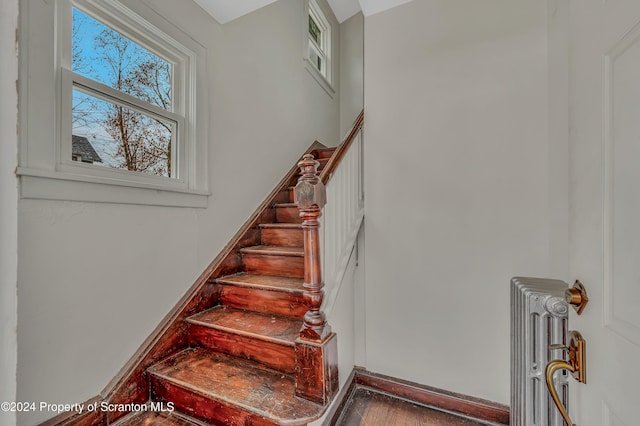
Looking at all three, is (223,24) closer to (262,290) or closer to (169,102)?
(169,102)

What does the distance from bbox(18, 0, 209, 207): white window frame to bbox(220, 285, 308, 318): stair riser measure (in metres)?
0.67

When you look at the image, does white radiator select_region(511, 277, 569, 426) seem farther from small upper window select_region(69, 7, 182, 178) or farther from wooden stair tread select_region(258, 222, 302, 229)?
small upper window select_region(69, 7, 182, 178)

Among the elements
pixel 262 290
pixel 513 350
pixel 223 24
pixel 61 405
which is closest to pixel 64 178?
→ pixel 61 405

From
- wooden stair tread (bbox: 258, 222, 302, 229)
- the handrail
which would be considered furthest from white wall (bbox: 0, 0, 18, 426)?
wooden stair tread (bbox: 258, 222, 302, 229)

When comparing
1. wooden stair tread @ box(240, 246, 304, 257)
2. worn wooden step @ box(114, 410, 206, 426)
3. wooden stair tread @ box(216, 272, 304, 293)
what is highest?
wooden stair tread @ box(240, 246, 304, 257)

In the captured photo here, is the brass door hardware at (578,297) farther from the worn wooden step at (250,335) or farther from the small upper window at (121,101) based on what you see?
the small upper window at (121,101)

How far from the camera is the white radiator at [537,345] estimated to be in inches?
41.8

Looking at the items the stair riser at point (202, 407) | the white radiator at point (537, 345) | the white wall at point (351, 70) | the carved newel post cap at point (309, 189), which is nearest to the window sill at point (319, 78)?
the white wall at point (351, 70)

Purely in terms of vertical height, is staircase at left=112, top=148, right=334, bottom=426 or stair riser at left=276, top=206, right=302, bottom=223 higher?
stair riser at left=276, top=206, right=302, bottom=223

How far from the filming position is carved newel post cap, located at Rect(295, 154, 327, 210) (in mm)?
1281

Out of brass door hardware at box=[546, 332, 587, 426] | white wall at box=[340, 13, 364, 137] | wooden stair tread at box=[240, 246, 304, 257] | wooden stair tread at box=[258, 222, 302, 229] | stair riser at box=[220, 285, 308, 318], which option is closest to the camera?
brass door hardware at box=[546, 332, 587, 426]

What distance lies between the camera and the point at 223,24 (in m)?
2.14

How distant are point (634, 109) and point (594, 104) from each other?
139 millimetres

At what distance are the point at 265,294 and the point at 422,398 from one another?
120 cm
